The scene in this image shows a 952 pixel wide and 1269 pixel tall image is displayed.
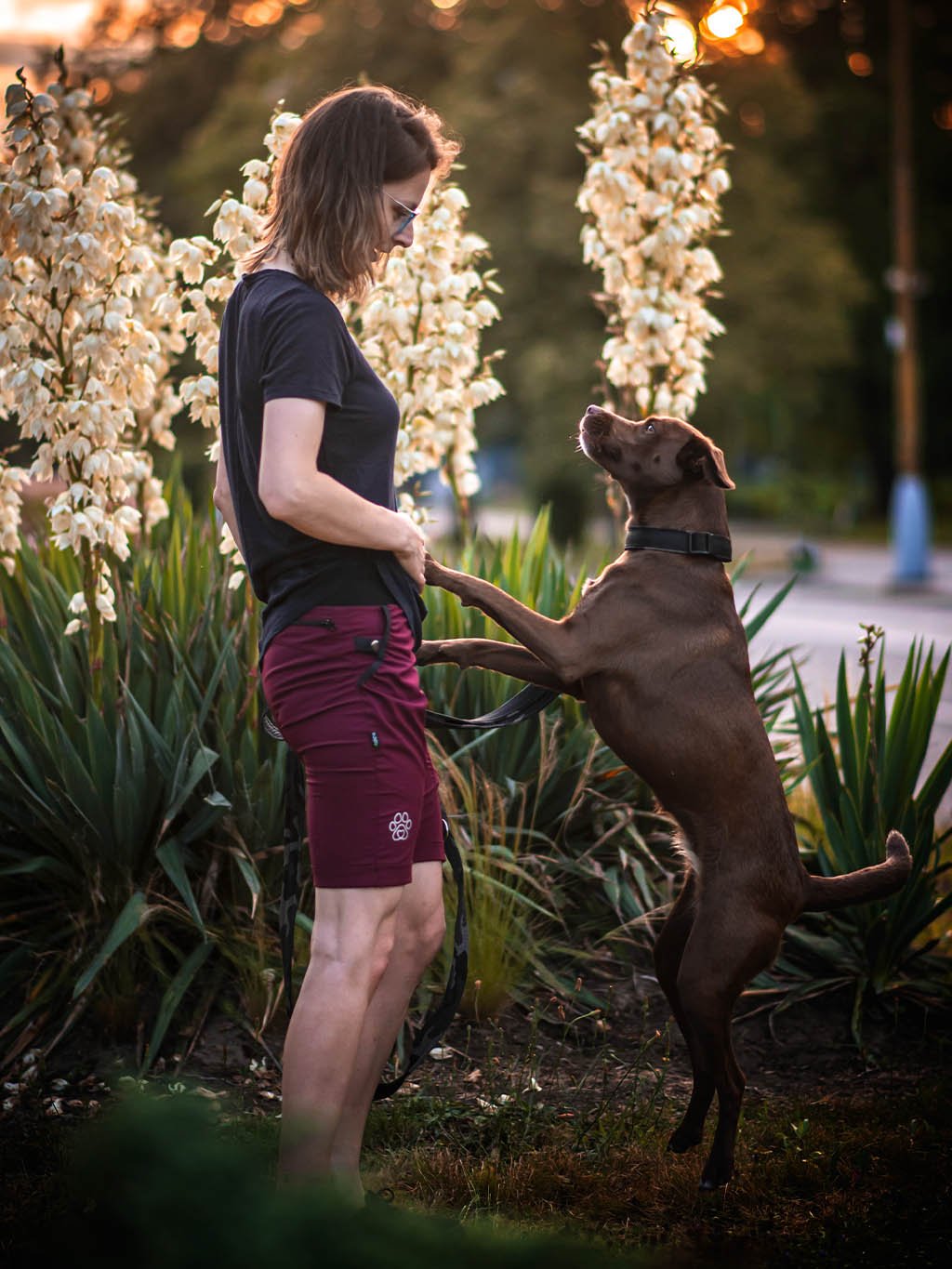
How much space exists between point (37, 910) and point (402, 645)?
1.92m

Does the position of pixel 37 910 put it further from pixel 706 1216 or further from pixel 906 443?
pixel 906 443

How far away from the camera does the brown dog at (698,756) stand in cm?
318

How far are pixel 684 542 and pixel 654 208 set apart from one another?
2.61 m

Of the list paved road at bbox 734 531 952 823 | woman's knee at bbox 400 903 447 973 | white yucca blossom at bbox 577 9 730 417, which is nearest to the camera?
woman's knee at bbox 400 903 447 973

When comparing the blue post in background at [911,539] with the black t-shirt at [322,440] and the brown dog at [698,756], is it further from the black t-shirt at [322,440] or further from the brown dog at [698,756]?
the black t-shirt at [322,440]

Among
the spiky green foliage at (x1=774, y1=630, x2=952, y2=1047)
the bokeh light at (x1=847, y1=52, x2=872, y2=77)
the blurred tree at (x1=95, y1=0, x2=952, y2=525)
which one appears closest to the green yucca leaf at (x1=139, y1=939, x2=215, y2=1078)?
the spiky green foliage at (x1=774, y1=630, x2=952, y2=1047)

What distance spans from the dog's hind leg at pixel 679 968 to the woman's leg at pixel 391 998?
2.13ft

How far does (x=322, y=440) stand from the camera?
8.69ft

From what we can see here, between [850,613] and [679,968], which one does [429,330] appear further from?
[850,613]

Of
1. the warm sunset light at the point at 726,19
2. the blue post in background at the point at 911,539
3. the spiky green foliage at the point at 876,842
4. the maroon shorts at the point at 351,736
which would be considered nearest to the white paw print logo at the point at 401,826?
the maroon shorts at the point at 351,736

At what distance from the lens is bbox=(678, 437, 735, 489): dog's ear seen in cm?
343

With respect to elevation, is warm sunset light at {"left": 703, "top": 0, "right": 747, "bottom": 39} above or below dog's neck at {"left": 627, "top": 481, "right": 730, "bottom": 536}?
above

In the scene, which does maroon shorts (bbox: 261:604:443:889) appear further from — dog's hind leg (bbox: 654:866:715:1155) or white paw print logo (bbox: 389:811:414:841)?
dog's hind leg (bbox: 654:866:715:1155)

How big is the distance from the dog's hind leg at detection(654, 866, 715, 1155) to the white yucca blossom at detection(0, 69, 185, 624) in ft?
6.42
